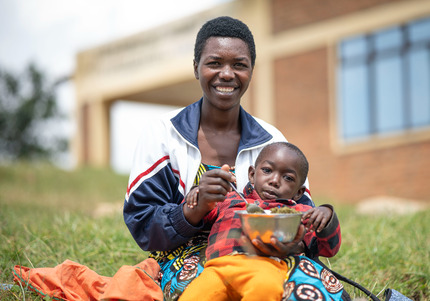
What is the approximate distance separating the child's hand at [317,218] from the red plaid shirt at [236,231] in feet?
0.17

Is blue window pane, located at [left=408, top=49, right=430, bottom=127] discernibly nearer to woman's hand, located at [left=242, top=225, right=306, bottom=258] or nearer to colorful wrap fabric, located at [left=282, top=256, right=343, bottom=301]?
colorful wrap fabric, located at [left=282, top=256, right=343, bottom=301]

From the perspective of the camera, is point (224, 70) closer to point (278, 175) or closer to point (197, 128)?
point (197, 128)

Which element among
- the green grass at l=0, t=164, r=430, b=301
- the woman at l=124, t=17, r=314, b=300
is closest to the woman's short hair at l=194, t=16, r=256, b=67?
the woman at l=124, t=17, r=314, b=300

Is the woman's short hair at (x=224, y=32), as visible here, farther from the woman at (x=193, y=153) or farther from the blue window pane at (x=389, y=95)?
the blue window pane at (x=389, y=95)

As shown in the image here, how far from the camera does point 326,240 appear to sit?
2656 millimetres

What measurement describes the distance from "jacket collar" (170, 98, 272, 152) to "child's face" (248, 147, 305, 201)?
0.32 m

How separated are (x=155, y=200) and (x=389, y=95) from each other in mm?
9433

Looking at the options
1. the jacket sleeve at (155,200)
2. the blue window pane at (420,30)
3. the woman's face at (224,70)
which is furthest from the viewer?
the blue window pane at (420,30)

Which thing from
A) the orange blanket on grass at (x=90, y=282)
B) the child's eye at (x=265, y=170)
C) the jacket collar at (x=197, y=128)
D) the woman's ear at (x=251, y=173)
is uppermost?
the jacket collar at (x=197, y=128)

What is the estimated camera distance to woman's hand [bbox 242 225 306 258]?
2.37 meters

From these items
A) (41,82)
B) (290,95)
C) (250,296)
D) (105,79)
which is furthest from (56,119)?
(250,296)

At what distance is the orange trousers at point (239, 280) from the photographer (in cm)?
233

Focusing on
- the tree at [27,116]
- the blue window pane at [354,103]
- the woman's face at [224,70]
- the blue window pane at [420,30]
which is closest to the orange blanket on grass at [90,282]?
the woman's face at [224,70]

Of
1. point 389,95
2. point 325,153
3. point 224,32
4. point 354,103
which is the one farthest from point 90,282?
point 325,153
